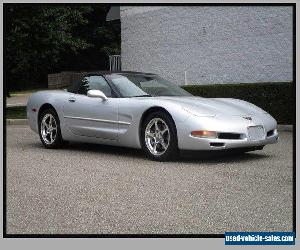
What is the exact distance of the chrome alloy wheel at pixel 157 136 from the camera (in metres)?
7.16

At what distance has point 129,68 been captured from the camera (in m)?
19.2

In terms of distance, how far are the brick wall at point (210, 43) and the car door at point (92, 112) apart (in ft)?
23.8

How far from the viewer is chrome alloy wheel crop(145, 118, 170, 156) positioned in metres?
7.16

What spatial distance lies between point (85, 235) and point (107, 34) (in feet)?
120

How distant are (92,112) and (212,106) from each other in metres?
1.86

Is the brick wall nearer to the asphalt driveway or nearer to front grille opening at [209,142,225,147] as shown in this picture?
the asphalt driveway

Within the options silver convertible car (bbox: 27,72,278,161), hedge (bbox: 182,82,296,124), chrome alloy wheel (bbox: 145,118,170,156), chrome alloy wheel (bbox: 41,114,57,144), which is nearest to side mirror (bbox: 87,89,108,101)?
silver convertible car (bbox: 27,72,278,161)

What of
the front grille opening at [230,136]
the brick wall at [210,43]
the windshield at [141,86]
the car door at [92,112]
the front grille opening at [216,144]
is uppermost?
the brick wall at [210,43]

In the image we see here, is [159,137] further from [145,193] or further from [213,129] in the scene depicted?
[145,193]

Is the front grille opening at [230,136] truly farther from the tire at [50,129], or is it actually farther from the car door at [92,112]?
the tire at [50,129]

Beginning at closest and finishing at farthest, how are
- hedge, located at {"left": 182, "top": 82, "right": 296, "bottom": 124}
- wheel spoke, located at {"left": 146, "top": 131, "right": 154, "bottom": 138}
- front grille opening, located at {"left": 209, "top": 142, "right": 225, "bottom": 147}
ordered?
front grille opening, located at {"left": 209, "top": 142, "right": 225, "bottom": 147}
wheel spoke, located at {"left": 146, "top": 131, "right": 154, "bottom": 138}
hedge, located at {"left": 182, "top": 82, "right": 296, "bottom": 124}

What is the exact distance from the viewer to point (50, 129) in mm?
8906

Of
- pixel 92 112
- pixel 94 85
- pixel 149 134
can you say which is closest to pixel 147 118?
pixel 149 134

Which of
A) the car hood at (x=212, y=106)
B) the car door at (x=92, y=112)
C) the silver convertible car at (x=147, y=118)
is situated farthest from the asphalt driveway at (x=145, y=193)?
the car hood at (x=212, y=106)
